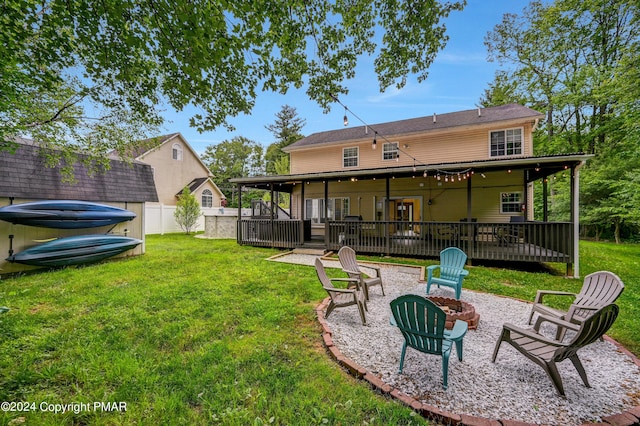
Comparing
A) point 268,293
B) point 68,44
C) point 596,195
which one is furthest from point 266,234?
point 596,195

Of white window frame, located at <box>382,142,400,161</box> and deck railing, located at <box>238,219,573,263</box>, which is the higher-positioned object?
white window frame, located at <box>382,142,400,161</box>

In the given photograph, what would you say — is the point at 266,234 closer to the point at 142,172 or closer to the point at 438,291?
the point at 142,172

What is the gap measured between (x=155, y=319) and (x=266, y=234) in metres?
7.78

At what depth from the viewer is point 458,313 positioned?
4.05m

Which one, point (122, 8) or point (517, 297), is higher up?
point (122, 8)

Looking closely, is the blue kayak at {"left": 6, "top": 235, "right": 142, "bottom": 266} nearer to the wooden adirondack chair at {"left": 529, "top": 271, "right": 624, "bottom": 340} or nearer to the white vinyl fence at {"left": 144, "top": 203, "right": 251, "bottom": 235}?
the white vinyl fence at {"left": 144, "top": 203, "right": 251, "bottom": 235}

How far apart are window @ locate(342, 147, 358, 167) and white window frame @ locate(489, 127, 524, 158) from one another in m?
6.57

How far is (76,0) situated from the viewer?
2982 millimetres

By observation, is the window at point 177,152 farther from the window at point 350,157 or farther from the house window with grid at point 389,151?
the house window with grid at point 389,151

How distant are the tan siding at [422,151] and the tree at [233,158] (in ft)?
78.8

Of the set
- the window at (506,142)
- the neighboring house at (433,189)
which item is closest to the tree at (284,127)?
the neighboring house at (433,189)

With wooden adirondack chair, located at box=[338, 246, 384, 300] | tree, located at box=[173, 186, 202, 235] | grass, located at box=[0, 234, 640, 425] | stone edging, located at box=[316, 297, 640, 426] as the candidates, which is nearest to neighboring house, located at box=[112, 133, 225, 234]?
tree, located at box=[173, 186, 202, 235]

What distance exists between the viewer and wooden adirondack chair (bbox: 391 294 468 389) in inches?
104

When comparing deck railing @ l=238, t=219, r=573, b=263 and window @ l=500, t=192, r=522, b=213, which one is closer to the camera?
deck railing @ l=238, t=219, r=573, b=263
